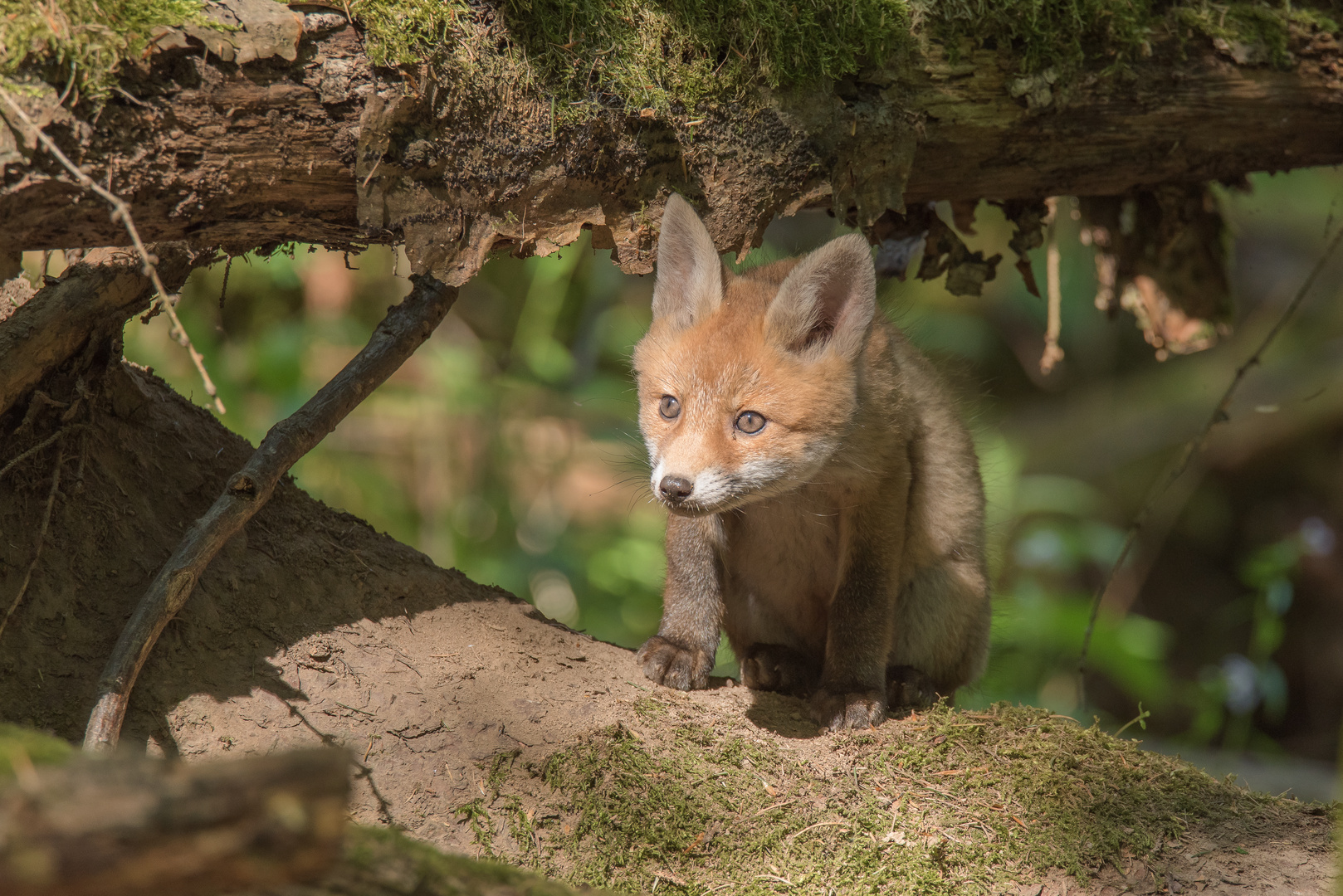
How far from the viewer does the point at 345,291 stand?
21.0 ft

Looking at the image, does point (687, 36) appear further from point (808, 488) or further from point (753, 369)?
point (808, 488)

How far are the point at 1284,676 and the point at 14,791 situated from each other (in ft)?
26.8

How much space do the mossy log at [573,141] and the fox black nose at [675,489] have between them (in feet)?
2.30

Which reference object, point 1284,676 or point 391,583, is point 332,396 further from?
point 1284,676

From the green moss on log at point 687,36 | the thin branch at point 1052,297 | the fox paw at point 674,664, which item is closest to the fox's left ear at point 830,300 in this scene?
the green moss on log at point 687,36

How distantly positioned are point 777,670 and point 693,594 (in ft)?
1.34

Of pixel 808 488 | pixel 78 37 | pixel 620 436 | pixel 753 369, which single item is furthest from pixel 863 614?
pixel 620 436

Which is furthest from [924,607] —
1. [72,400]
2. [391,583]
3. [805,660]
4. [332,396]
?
[72,400]

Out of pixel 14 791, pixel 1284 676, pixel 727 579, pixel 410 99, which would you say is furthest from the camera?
pixel 1284 676

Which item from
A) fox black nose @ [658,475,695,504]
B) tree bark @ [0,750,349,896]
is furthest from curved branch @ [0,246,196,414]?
tree bark @ [0,750,349,896]

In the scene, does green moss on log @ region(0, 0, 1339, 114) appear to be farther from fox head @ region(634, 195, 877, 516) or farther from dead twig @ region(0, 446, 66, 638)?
dead twig @ region(0, 446, 66, 638)

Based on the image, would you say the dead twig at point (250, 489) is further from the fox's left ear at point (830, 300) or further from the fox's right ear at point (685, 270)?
the fox's left ear at point (830, 300)

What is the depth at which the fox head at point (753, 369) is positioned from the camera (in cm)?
285

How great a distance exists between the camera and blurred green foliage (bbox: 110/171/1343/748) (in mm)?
5605
